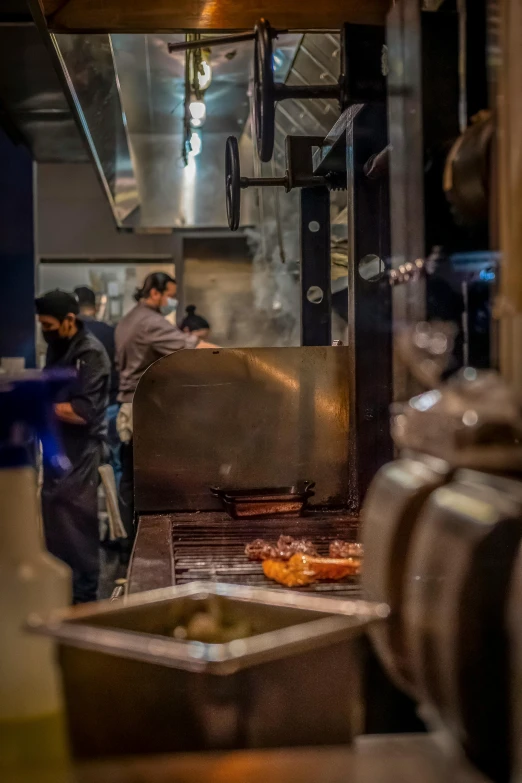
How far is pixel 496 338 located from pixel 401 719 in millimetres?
604

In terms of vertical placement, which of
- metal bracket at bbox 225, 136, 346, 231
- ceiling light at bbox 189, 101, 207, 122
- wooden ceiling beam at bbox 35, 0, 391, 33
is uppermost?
ceiling light at bbox 189, 101, 207, 122

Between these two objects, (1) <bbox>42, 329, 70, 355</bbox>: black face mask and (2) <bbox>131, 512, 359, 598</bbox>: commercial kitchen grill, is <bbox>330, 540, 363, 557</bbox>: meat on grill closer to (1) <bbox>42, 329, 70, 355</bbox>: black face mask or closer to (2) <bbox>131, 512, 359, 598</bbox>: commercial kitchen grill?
(2) <bbox>131, 512, 359, 598</bbox>: commercial kitchen grill

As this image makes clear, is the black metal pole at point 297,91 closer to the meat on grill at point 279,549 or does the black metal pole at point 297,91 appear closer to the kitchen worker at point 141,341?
the meat on grill at point 279,549

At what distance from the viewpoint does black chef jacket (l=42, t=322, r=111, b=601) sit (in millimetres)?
4137

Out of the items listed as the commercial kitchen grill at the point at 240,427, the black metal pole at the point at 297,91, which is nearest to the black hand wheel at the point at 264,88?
the black metal pole at the point at 297,91

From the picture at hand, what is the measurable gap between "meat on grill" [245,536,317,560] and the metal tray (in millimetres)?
317

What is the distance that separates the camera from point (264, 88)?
71.3 inches

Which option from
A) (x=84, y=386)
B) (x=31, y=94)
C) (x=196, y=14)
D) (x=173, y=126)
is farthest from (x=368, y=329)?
(x=173, y=126)

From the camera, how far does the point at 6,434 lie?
3.41 feet

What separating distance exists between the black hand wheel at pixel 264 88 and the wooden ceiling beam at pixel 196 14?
1.69 feet

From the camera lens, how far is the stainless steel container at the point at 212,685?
95 centimetres

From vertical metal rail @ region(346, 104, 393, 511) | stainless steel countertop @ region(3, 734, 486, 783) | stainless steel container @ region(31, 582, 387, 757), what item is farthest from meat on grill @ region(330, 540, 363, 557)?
stainless steel countertop @ region(3, 734, 486, 783)

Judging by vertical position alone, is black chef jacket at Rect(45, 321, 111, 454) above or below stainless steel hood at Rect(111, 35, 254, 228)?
below

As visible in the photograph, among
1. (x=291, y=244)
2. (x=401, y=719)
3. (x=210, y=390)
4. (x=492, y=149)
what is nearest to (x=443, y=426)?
(x=492, y=149)
